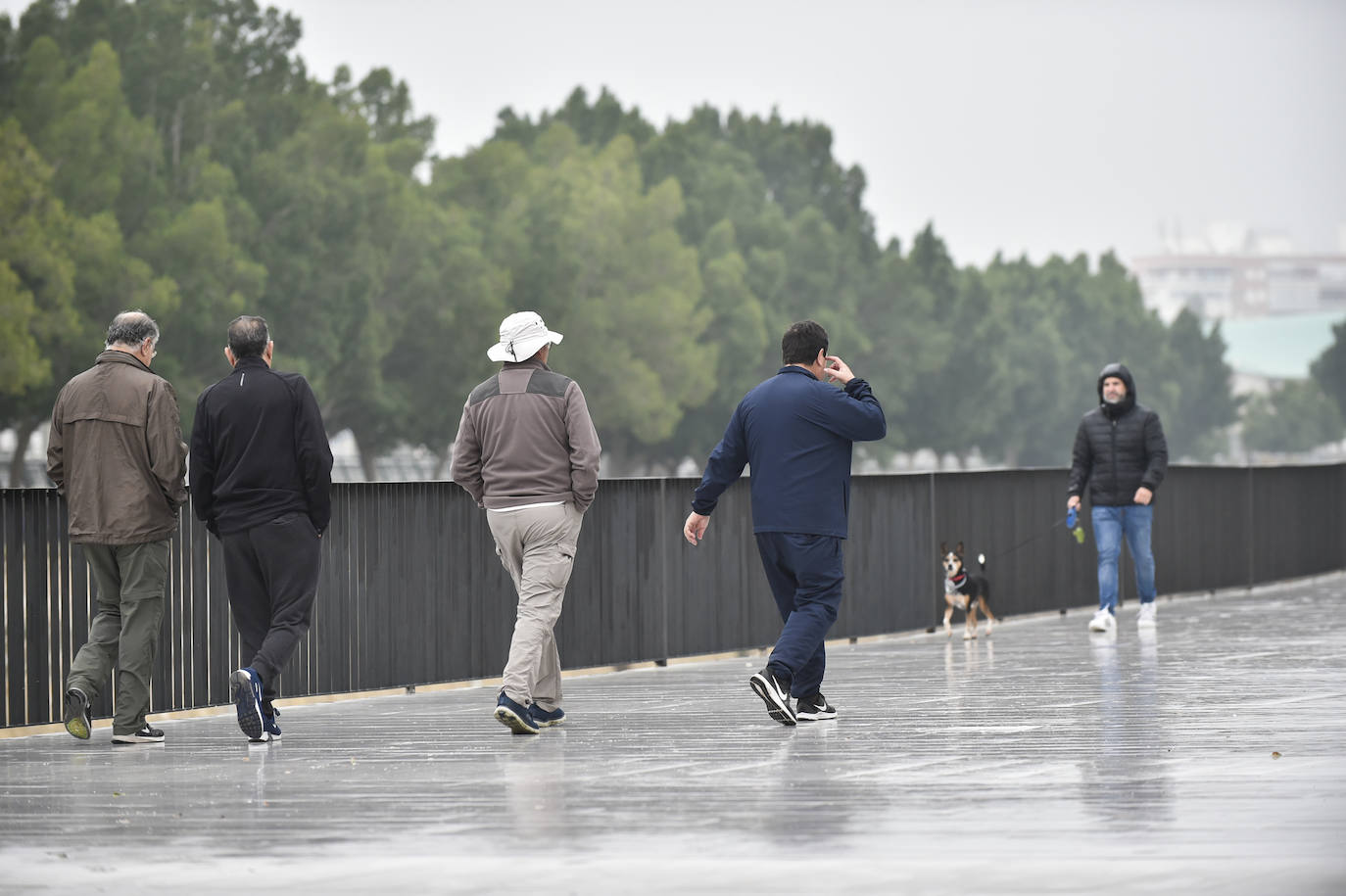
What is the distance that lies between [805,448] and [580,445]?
115 centimetres

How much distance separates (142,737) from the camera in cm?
1111

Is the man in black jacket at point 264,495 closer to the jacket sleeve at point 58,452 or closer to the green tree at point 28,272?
the jacket sleeve at point 58,452

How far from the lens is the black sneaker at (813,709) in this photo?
1127cm

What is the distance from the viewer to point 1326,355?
17475cm

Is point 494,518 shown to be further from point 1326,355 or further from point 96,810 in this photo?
point 1326,355

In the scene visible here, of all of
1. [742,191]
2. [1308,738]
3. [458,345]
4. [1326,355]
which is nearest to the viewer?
[1308,738]

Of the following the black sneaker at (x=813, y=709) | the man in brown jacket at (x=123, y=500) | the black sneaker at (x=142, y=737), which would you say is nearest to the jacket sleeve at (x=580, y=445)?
the black sneaker at (x=813, y=709)

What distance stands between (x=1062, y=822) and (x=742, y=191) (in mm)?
101899

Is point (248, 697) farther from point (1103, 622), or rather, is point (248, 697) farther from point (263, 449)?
point (1103, 622)

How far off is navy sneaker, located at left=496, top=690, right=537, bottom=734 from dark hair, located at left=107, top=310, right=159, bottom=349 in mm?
2564

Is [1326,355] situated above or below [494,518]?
above

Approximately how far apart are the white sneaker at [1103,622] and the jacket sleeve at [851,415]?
276 inches

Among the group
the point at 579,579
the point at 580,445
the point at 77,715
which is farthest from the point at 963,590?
the point at 77,715

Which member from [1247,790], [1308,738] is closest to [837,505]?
[1308,738]
